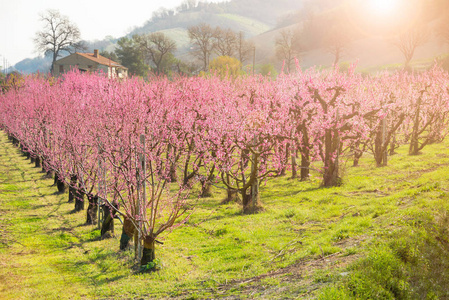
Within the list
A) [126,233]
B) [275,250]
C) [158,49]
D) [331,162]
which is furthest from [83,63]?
[275,250]

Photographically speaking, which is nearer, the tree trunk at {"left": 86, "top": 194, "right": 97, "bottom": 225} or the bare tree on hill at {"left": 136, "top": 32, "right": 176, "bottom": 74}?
the tree trunk at {"left": 86, "top": 194, "right": 97, "bottom": 225}

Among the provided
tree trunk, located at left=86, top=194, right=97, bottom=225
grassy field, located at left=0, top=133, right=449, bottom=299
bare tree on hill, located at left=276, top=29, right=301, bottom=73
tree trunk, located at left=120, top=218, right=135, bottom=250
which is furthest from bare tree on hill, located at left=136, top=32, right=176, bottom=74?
tree trunk, located at left=120, top=218, right=135, bottom=250

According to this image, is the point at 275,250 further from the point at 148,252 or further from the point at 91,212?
the point at 91,212

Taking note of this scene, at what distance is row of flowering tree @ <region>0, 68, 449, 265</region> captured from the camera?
44.8 feet

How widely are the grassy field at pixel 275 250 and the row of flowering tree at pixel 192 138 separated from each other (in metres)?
1.18

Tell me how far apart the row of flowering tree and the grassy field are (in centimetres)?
118

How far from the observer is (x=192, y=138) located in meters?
24.4

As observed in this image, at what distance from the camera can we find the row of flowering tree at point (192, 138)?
537 inches

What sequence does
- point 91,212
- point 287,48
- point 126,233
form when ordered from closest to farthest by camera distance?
point 126,233 < point 91,212 < point 287,48

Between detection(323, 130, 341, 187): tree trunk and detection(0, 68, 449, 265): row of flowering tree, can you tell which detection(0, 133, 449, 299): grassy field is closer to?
detection(323, 130, 341, 187): tree trunk

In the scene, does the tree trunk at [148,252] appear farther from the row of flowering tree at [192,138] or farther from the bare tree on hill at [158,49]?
the bare tree on hill at [158,49]

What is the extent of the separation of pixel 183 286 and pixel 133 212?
3.63 metres

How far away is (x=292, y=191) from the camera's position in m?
20.2

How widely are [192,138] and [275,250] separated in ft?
44.2
